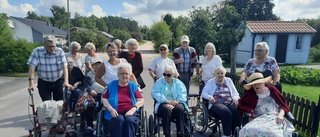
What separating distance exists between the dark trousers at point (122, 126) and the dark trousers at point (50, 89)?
4.70 ft

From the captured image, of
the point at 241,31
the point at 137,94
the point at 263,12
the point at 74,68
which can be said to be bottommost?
the point at 137,94

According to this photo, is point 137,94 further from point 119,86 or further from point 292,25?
point 292,25

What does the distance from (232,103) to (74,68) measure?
3.04 m

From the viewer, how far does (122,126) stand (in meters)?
3.22

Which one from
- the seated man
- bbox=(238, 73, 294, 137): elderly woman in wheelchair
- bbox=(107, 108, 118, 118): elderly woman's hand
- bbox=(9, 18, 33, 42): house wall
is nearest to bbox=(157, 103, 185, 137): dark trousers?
the seated man

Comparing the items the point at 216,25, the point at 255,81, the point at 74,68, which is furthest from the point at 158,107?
the point at 216,25

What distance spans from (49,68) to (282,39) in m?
17.0

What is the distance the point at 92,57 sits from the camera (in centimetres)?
507

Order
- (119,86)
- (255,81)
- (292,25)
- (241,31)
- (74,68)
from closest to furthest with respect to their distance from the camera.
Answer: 1. (255,81)
2. (119,86)
3. (74,68)
4. (241,31)
5. (292,25)

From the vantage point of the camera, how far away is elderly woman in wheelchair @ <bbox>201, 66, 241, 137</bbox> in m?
3.58

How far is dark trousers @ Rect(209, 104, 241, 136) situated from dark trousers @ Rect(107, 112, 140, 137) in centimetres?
134

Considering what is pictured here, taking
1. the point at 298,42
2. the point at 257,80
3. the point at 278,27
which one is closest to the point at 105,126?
the point at 257,80

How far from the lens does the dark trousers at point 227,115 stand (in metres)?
3.57

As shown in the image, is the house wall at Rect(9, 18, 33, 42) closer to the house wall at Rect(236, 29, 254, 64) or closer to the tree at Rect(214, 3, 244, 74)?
the house wall at Rect(236, 29, 254, 64)
